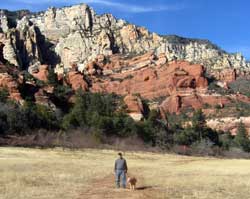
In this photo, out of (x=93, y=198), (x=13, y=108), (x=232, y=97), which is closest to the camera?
(x=93, y=198)

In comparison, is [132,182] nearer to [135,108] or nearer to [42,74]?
[135,108]

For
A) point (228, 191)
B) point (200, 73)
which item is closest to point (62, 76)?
point (200, 73)

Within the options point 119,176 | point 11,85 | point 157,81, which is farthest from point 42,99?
point 119,176

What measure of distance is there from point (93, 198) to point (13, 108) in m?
68.4

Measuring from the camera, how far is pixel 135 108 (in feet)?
427

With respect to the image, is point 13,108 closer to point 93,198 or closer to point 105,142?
point 105,142

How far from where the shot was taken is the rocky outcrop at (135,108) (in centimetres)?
12762

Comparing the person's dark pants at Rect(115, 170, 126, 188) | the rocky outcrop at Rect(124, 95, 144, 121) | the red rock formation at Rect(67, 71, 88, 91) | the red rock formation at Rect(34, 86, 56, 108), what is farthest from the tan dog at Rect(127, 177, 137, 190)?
the red rock formation at Rect(67, 71, 88, 91)

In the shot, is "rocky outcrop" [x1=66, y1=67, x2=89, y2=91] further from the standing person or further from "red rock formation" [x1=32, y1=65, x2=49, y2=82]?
the standing person

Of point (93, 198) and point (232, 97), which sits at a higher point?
point (232, 97)

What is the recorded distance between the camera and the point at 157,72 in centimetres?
18988

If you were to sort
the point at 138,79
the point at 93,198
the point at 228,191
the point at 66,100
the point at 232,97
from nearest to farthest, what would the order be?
the point at 93,198 < the point at 228,191 < the point at 66,100 < the point at 232,97 < the point at 138,79

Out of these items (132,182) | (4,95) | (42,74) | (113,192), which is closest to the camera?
(113,192)

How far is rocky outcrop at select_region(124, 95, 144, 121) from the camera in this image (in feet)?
419
